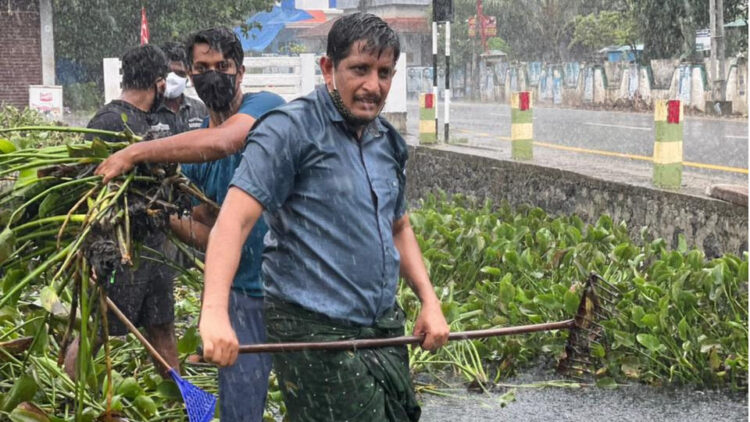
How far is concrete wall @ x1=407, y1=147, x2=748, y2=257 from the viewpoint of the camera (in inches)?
279

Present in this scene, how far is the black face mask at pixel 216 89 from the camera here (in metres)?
3.63

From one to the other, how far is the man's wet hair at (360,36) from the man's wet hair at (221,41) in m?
0.75

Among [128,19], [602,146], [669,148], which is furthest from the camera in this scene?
[128,19]

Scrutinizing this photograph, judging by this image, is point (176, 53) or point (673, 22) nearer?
point (176, 53)

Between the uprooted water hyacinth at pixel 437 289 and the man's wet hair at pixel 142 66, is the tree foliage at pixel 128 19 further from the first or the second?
the man's wet hair at pixel 142 66

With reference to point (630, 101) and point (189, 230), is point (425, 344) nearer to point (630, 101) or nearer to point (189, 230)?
point (189, 230)

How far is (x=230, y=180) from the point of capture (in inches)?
138

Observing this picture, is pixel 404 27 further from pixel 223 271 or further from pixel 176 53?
pixel 223 271

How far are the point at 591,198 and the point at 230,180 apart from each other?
539 centimetres

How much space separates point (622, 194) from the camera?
320 inches

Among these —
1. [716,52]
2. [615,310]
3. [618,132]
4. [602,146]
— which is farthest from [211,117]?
[716,52]

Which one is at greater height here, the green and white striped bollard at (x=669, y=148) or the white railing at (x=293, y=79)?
the white railing at (x=293, y=79)

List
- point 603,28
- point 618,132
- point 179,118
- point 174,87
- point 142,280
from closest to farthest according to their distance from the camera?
point 142,280
point 179,118
point 174,87
point 618,132
point 603,28

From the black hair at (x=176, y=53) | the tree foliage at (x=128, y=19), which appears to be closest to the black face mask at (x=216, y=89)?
the black hair at (x=176, y=53)
